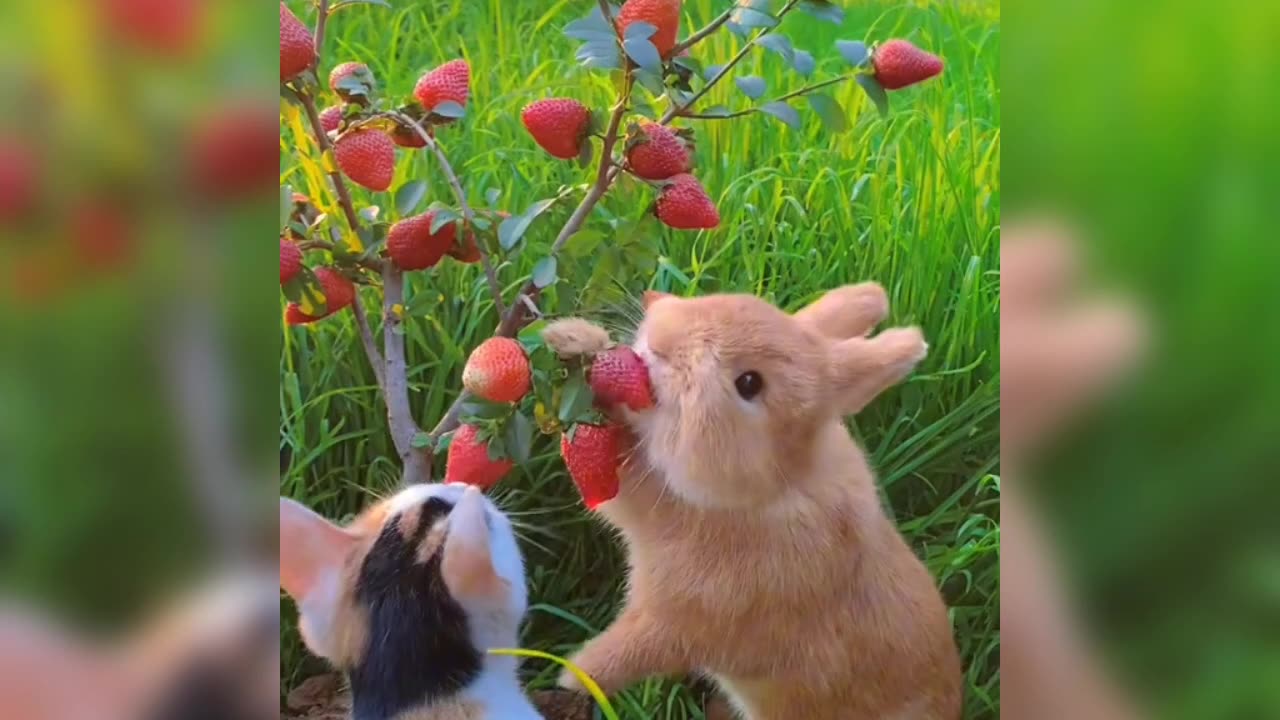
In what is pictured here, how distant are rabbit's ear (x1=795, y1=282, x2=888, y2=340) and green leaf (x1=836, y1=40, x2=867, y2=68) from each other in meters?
0.21

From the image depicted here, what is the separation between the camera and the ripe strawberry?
0.81 m

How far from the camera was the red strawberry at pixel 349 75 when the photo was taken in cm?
90

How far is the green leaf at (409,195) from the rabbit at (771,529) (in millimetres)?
213

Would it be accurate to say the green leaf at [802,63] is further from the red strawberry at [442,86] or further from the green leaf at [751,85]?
the red strawberry at [442,86]

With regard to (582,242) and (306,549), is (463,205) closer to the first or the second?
(582,242)

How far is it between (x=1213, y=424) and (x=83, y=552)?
25.5 inches

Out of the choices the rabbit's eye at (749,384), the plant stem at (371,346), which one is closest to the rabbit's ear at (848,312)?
the rabbit's eye at (749,384)

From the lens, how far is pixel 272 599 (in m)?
0.57

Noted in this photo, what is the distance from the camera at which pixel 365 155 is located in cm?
90

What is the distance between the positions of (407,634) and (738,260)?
0.49 metres

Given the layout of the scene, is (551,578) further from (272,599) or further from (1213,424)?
(1213,424)

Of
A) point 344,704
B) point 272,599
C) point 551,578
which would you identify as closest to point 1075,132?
point 272,599

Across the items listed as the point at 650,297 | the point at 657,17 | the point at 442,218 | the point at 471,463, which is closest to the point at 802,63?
the point at 657,17

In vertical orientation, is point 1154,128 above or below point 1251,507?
above
